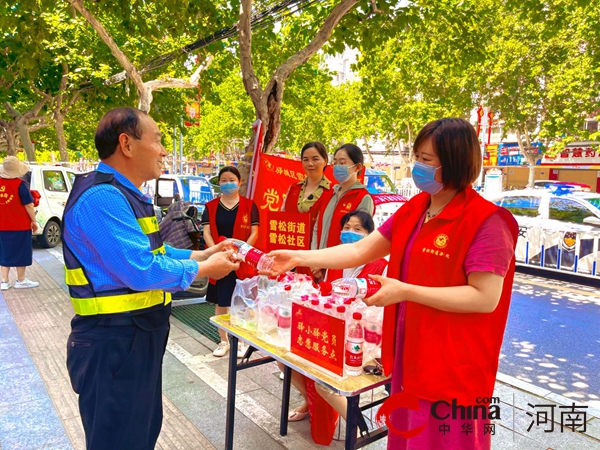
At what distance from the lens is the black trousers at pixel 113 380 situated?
1.79 m

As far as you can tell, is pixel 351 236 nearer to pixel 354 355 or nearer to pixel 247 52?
pixel 354 355

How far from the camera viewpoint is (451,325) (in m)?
1.56

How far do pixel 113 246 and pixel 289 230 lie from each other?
2.31 metres

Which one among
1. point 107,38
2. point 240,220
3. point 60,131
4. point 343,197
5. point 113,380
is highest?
point 107,38

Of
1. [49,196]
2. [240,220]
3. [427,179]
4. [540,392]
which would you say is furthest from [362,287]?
[49,196]

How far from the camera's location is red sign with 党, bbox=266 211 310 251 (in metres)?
3.80

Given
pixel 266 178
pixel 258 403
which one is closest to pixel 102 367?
pixel 258 403

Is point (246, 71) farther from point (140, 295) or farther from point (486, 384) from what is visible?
point (486, 384)

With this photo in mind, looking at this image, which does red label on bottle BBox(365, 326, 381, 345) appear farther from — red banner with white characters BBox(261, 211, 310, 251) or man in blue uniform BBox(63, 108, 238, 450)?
red banner with white characters BBox(261, 211, 310, 251)

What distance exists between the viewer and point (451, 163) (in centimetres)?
162

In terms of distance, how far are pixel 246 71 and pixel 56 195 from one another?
7151 millimetres

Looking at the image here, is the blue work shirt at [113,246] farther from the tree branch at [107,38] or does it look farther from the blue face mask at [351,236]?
the tree branch at [107,38]

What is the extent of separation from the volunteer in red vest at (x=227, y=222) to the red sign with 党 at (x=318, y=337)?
1971 millimetres

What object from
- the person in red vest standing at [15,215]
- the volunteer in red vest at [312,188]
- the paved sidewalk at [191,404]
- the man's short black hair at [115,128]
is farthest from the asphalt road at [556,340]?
the person in red vest standing at [15,215]
